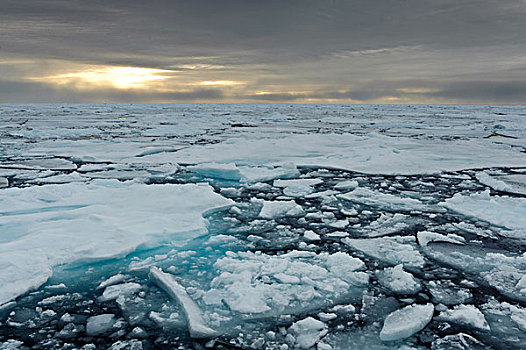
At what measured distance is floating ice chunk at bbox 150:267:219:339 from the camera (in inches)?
83.4

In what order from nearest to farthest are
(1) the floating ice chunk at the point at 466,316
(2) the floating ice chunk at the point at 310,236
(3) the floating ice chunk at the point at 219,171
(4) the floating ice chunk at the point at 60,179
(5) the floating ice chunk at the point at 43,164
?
(1) the floating ice chunk at the point at 466,316 → (2) the floating ice chunk at the point at 310,236 → (4) the floating ice chunk at the point at 60,179 → (3) the floating ice chunk at the point at 219,171 → (5) the floating ice chunk at the point at 43,164

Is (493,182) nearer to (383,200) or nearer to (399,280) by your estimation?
(383,200)

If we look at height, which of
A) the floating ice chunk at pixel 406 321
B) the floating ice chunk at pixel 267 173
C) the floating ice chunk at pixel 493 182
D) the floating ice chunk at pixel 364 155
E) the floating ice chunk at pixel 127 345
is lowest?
the floating ice chunk at pixel 127 345

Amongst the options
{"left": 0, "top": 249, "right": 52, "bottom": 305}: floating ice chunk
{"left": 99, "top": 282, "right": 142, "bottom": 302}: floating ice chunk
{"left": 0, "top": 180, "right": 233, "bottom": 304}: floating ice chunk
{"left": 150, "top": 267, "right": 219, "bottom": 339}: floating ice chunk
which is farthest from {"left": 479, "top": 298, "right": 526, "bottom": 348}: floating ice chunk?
{"left": 0, "top": 249, "right": 52, "bottom": 305}: floating ice chunk

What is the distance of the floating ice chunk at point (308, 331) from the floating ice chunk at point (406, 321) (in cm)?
34

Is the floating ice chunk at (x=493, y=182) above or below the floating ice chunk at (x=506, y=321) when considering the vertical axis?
above

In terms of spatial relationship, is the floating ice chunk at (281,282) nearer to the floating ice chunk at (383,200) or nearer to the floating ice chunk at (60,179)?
the floating ice chunk at (383,200)

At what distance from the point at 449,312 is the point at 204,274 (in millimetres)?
1696

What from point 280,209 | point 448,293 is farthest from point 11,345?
point 280,209

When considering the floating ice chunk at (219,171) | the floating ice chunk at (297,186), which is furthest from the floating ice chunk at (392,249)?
the floating ice chunk at (219,171)

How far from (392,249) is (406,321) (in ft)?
Result: 3.85

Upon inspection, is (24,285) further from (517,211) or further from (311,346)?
(517,211)

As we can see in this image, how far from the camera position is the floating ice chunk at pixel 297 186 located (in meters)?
5.29

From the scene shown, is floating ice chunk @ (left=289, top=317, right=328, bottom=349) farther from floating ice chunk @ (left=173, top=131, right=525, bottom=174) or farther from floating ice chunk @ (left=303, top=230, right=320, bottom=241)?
floating ice chunk @ (left=173, top=131, right=525, bottom=174)
